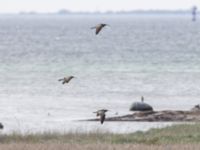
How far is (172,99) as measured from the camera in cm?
5497

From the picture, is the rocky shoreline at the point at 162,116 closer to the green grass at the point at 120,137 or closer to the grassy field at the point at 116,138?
the grassy field at the point at 116,138

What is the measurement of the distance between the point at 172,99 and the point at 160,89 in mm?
6832

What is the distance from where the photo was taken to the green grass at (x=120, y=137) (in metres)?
29.6

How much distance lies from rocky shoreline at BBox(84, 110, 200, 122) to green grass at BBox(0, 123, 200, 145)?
27.8 ft

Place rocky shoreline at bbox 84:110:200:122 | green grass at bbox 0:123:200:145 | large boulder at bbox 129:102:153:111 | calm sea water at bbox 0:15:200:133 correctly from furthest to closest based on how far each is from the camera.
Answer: large boulder at bbox 129:102:153:111 → calm sea water at bbox 0:15:200:133 → rocky shoreline at bbox 84:110:200:122 → green grass at bbox 0:123:200:145

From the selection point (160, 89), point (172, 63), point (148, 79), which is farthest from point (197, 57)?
point (160, 89)

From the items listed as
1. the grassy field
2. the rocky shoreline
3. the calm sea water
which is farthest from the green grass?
the rocky shoreline

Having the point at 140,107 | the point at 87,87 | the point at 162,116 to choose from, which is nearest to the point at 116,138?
the point at 162,116

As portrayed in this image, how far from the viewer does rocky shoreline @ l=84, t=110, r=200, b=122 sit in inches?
1658

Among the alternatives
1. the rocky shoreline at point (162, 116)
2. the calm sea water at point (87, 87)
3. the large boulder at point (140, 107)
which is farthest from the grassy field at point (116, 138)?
the large boulder at point (140, 107)

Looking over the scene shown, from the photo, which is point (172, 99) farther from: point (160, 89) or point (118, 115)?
point (118, 115)

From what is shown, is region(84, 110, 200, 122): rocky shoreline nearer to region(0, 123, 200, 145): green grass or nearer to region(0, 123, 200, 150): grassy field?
region(0, 123, 200, 150): grassy field

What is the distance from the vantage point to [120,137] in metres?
31.0

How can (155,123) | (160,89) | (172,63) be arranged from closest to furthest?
1. (155,123)
2. (160,89)
3. (172,63)
